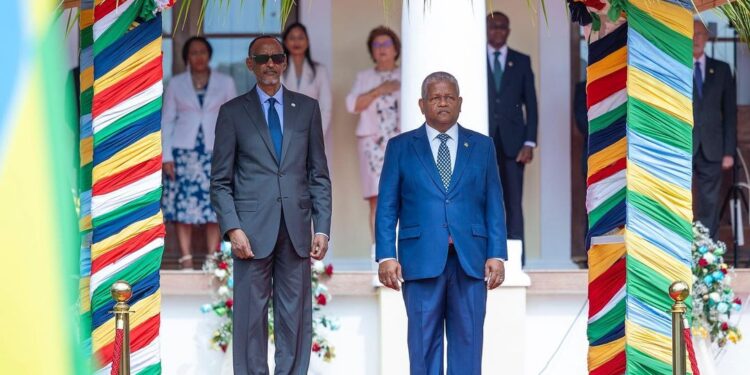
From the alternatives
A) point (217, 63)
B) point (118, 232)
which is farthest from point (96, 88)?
point (217, 63)

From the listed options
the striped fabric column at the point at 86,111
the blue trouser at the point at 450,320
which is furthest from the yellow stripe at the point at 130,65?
the blue trouser at the point at 450,320

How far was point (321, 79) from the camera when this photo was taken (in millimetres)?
10703

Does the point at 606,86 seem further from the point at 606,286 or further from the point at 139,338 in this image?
the point at 139,338

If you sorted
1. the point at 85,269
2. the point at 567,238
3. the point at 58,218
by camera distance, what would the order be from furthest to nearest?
the point at 567,238 → the point at 85,269 → the point at 58,218

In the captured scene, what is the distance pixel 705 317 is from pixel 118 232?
4.76 meters

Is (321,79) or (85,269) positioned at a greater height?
(321,79)

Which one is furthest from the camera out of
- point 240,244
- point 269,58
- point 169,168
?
point 169,168

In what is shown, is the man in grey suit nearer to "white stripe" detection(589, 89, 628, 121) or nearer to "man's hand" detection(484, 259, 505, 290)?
"man's hand" detection(484, 259, 505, 290)

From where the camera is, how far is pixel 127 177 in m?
5.91

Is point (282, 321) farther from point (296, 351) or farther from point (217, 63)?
point (217, 63)

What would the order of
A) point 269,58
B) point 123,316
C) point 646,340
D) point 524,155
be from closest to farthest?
1. point 123,316
2. point 646,340
3. point 269,58
4. point 524,155

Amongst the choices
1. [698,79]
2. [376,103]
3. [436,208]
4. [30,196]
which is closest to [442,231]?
[436,208]

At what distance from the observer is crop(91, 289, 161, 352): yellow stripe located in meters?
5.71

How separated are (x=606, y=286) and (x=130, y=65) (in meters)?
2.65
